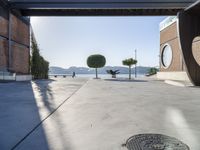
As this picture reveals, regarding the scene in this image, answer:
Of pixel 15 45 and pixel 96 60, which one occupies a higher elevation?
pixel 15 45

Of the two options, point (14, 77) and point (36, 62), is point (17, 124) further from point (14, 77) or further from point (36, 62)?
point (36, 62)

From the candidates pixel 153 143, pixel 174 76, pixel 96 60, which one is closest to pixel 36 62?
pixel 96 60

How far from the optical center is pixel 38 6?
18.0 meters

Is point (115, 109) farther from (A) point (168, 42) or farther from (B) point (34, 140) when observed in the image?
(A) point (168, 42)

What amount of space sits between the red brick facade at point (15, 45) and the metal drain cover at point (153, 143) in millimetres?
14605

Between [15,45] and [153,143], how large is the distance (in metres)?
17.7

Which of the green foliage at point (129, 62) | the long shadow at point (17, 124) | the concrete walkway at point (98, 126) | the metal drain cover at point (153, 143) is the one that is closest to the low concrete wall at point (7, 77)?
the long shadow at point (17, 124)

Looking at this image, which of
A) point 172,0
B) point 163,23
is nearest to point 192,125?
point 172,0

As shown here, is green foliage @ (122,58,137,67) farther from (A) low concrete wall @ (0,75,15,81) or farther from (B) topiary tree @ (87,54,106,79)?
(A) low concrete wall @ (0,75,15,81)

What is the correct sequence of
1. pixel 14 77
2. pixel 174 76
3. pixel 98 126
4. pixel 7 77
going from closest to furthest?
pixel 98 126, pixel 7 77, pixel 14 77, pixel 174 76

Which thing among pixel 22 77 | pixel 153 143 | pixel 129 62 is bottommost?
pixel 153 143

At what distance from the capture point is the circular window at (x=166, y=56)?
2523cm

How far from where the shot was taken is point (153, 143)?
3.47m

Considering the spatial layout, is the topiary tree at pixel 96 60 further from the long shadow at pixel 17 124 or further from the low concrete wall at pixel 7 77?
the long shadow at pixel 17 124
